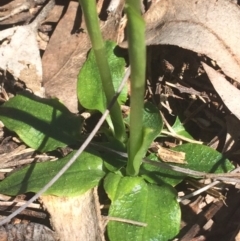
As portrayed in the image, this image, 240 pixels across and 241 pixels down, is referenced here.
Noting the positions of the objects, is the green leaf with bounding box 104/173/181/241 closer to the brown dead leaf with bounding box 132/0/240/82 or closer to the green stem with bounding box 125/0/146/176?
the green stem with bounding box 125/0/146/176

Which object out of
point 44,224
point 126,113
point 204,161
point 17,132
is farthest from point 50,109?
point 204,161

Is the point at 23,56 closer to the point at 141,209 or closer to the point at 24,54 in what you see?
the point at 24,54

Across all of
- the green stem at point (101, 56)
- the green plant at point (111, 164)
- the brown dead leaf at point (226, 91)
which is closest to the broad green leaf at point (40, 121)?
the green plant at point (111, 164)

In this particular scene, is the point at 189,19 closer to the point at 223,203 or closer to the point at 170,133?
the point at 170,133

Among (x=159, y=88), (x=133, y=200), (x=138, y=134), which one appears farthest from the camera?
(x=159, y=88)

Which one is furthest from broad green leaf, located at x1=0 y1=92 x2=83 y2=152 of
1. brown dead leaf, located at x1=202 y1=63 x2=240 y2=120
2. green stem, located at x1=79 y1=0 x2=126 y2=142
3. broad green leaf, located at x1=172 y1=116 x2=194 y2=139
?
brown dead leaf, located at x1=202 y1=63 x2=240 y2=120

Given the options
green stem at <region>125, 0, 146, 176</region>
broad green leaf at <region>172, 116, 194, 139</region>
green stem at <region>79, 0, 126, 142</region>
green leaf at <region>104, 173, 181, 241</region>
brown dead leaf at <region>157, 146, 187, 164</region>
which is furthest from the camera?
broad green leaf at <region>172, 116, 194, 139</region>

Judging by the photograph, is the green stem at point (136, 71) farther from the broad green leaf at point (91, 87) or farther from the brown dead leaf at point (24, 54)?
the brown dead leaf at point (24, 54)
